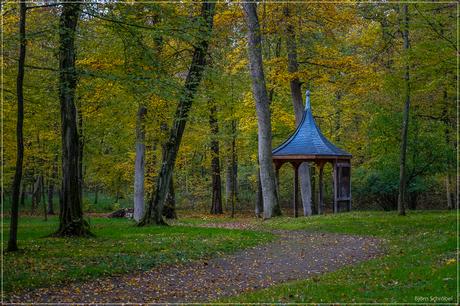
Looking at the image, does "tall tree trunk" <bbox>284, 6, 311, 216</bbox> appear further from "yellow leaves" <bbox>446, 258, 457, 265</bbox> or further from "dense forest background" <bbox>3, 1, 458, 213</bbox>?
"yellow leaves" <bbox>446, 258, 457, 265</bbox>

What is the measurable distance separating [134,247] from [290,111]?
17.0 m

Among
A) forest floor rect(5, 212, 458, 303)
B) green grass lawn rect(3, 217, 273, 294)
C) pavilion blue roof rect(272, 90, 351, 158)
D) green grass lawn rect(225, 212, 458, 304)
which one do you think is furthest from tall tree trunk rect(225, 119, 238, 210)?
green grass lawn rect(225, 212, 458, 304)

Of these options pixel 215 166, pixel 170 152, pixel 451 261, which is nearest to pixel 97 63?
pixel 170 152

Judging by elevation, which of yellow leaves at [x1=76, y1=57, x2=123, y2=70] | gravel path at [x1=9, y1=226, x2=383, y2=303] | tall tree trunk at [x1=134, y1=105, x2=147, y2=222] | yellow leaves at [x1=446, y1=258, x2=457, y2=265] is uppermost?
yellow leaves at [x1=76, y1=57, x2=123, y2=70]

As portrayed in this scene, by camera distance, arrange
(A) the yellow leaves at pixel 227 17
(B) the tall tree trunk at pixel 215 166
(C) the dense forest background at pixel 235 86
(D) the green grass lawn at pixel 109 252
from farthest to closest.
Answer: (B) the tall tree trunk at pixel 215 166
(A) the yellow leaves at pixel 227 17
(C) the dense forest background at pixel 235 86
(D) the green grass lawn at pixel 109 252

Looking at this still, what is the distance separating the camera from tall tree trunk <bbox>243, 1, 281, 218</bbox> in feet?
60.7

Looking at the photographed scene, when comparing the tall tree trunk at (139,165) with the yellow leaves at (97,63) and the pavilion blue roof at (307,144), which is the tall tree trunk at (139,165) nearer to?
the yellow leaves at (97,63)

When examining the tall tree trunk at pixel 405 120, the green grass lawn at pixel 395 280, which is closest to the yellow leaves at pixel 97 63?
the tall tree trunk at pixel 405 120

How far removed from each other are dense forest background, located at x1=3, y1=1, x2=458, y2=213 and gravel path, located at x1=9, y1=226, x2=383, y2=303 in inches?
156

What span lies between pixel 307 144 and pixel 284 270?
10.9 metres

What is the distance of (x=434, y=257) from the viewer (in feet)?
27.5

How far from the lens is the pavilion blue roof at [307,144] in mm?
19234

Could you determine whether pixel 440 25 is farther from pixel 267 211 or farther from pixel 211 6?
pixel 267 211

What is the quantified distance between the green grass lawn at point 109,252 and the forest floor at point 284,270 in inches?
1.6
